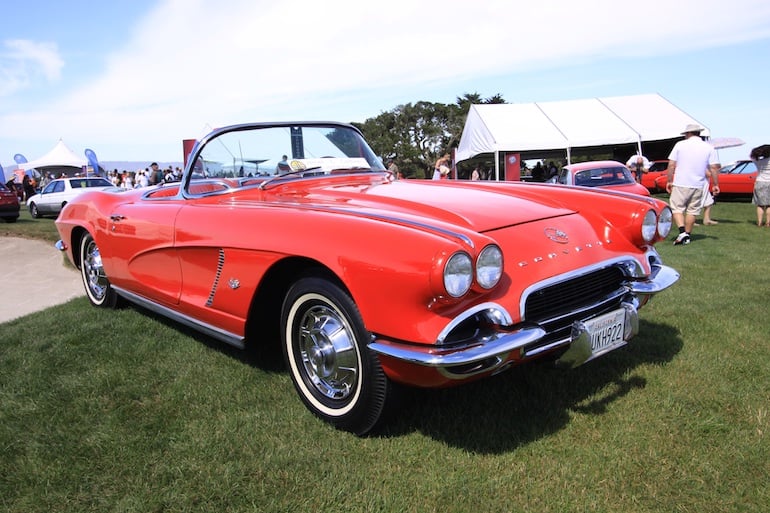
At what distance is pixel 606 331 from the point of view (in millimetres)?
2416

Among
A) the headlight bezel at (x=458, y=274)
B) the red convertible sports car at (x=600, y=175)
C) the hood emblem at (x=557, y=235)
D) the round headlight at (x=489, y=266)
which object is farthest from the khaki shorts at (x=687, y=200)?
the headlight bezel at (x=458, y=274)

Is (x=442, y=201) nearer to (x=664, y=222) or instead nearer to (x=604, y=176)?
(x=664, y=222)

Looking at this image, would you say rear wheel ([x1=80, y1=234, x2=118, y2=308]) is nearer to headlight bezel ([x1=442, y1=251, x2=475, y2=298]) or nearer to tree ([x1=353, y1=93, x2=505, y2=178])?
headlight bezel ([x1=442, y1=251, x2=475, y2=298])

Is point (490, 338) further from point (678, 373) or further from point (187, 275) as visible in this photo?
point (187, 275)

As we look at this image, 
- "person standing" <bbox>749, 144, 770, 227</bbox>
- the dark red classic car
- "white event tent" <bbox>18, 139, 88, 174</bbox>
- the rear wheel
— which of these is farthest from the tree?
the rear wheel

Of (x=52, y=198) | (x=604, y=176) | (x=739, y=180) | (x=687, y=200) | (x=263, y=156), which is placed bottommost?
(x=739, y=180)

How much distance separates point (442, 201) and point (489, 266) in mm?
757

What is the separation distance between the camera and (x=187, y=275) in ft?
10.3

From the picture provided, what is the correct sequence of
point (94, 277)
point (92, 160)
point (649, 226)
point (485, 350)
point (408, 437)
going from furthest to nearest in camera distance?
1. point (92, 160)
2. point (94, 277)
3. point (649, 226)
4. point (408, 437)
5. point (485, 350)

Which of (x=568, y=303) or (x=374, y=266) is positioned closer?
(x=374, y=266)

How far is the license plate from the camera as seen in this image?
2.33m

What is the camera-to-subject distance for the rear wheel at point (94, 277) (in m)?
4.54

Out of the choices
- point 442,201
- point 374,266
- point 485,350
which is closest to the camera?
point 485,350

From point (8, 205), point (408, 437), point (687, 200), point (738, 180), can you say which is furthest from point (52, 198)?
point (738, 180)
